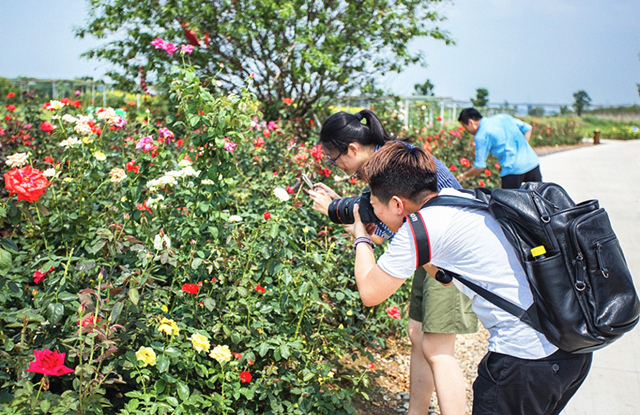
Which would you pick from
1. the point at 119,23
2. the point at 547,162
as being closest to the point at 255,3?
the point at 119,23

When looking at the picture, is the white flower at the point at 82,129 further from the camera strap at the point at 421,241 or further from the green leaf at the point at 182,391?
the camera strap at the point at 421,241

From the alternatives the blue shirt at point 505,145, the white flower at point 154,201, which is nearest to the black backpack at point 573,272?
the white flower at point 154,201

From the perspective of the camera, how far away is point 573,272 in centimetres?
153

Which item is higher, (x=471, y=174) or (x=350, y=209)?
(x=350, y=209)

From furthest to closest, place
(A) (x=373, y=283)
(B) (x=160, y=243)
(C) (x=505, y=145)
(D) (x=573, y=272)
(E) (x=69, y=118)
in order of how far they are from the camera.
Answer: (C) (x=505, y=145)
(E) (x=69, y=118)
(B) (x=160, y=243)
(A) (x=373, y=283)
(D) (x=573, y=272)

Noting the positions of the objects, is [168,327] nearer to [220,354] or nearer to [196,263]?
[220,354]

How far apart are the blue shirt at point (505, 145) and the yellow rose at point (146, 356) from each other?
3832 millimetres

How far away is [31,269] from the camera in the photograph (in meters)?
2.34

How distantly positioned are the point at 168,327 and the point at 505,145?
12.8 ft

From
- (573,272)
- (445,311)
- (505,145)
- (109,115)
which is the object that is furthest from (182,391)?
(505,145)

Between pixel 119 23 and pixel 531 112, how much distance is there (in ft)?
78.0

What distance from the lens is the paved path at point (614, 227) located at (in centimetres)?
307

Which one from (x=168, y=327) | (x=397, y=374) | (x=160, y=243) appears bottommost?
(x=397, y=374)

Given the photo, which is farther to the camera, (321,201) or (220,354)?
(321,201)
